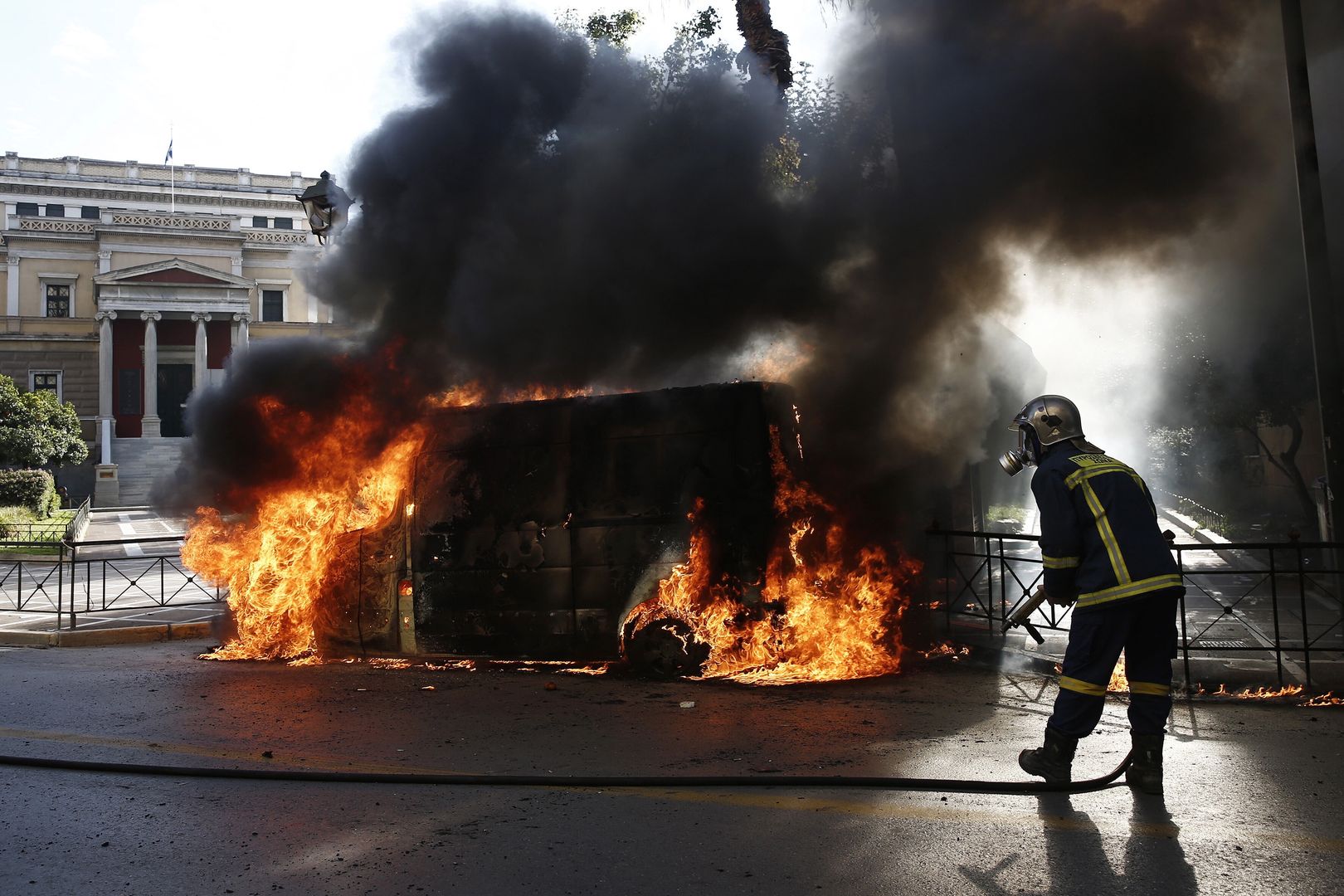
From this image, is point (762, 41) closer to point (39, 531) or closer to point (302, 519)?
point (302, 519)

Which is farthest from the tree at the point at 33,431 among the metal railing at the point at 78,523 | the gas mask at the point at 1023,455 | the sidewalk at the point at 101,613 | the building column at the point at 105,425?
the gas mask at the point at 1023,455

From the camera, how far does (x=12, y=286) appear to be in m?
41.0

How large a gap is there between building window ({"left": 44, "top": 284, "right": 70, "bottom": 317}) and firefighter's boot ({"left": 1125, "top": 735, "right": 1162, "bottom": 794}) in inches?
1878

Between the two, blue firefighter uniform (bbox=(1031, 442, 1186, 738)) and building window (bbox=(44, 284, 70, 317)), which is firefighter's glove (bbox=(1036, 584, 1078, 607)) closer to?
blue firefighter uniform (bbox=(1031, 442, 1186, 738))

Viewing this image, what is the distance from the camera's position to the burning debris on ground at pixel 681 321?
21.9 feet

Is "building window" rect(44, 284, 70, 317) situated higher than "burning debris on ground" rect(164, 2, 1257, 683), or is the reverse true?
"building window" rect(44, 284, 70, 317)

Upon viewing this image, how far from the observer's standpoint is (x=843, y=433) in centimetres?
736

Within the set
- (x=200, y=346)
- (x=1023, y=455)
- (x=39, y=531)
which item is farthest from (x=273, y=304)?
(x=1023, y=455)

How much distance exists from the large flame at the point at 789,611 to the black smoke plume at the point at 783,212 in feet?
1.98

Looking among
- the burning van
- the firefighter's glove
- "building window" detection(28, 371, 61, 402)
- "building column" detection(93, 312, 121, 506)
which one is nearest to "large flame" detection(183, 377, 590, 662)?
the burning van

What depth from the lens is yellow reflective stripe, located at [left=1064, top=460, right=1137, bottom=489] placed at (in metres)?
4.12

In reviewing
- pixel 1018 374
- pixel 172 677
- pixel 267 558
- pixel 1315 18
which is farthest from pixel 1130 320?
pixel 172 677

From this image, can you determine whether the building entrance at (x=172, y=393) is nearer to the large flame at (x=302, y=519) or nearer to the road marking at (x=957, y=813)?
the large flame at (x=302, y=519)

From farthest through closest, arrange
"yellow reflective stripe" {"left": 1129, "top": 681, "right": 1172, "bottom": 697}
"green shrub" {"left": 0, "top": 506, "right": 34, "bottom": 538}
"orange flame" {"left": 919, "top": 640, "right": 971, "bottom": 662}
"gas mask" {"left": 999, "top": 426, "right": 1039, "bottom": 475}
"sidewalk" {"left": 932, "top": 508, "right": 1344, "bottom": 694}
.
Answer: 1. "green shrub" {"left": 0, "top": 506, "right": 34, "bottom": 538}
2. "orange flame" {"left": 919, "top": 640, "right": 971, "bottom": 662}
3. "sidewalk" {"left": 932, "top": 508, "right": 1344, "bottom": 694}
4. "gas mask" {"left": 999, "top": 426, "right": 1039, "bottom": 475}
5. "yellow reflective stripe" {"left": 1129, "top": 681, "right": 1172, "bottom": 697}
